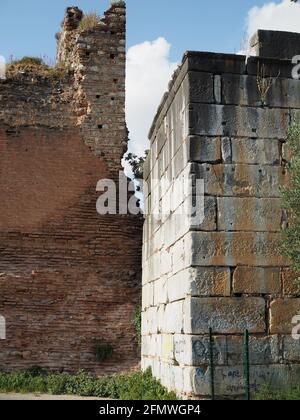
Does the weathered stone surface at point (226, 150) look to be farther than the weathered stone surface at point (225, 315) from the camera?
Yes

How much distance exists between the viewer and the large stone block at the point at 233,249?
779cm

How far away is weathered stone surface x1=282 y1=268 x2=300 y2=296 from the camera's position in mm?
7895

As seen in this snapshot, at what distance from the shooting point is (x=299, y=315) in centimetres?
787

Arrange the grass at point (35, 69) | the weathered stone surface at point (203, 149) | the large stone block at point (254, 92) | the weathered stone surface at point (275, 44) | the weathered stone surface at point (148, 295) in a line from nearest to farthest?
1. the weathered stone surface at point (203, 149)
2. the large stone block at point (254, 92)
3. the weathered stone surface at point (275, 44)
4. the weathered stone surface at point (148, 295)
5. the grass at point (35, 69)

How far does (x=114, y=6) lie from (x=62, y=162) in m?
4.18

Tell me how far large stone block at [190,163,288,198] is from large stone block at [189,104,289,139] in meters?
0.45

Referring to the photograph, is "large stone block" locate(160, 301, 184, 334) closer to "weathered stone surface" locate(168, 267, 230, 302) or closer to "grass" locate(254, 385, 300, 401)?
"weathered stone surface" locate(168, 267, 230, 302)

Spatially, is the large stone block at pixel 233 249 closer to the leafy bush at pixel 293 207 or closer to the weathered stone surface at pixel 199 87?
the leafy bush at pixel 293 207

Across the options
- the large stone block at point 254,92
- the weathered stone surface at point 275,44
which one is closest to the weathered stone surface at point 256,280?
the large stone block at point 254,92

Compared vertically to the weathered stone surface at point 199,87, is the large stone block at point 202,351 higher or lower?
lower

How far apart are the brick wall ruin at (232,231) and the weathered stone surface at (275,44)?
4 centimetres

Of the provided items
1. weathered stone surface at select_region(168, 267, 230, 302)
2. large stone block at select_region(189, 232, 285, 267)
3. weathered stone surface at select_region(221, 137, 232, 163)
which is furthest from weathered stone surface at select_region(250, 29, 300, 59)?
weathered stone surface at select_region(168, 267, 230, 302)

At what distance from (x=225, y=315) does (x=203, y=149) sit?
216 cm
